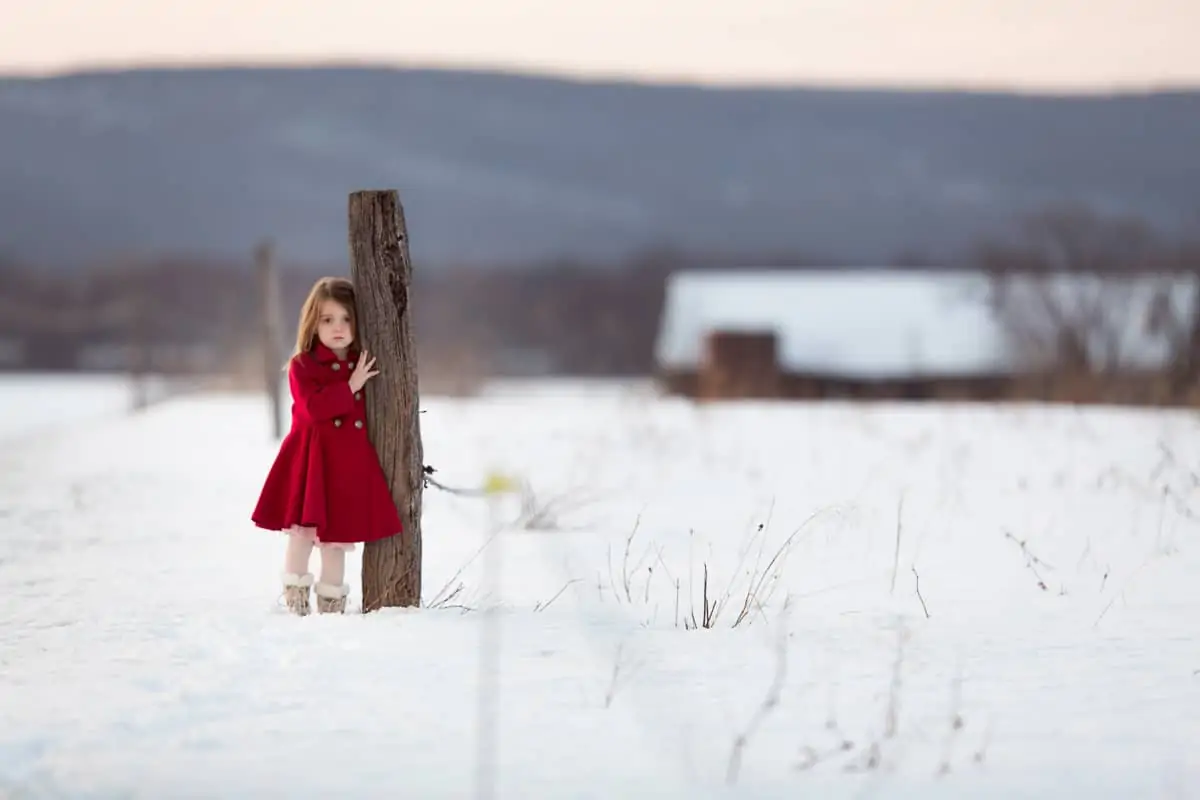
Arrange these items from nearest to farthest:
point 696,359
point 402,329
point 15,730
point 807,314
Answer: point 15,730
point 402,329
point 696,359
point 807,314

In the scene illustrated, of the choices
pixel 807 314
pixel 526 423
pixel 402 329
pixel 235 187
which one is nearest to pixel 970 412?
pixel 526 423

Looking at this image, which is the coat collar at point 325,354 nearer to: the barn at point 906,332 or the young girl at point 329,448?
the young girl at point 329,448

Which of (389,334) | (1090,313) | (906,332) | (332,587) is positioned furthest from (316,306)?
→ (1090,313)

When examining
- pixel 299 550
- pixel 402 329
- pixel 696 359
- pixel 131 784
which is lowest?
pixel 131 784

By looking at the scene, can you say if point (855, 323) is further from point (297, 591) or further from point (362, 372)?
point (362, 372)

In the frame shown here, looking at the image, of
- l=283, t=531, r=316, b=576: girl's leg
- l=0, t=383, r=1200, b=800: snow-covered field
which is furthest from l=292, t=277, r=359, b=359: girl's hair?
l=0, t=383, r=1200, b=800: snow-covered field

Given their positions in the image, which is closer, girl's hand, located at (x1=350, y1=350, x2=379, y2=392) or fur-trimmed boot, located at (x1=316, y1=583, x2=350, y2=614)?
girl's hand, located at (x1=350, y1=350, x2=379, y2=392)

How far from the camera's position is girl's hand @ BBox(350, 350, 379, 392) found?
5.27 meters

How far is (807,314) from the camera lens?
41312 millimetres

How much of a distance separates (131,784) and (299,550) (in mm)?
1938

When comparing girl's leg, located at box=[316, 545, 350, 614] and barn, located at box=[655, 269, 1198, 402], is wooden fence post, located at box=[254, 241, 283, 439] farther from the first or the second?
barn, located at box=[655, 269, 1198, 402]

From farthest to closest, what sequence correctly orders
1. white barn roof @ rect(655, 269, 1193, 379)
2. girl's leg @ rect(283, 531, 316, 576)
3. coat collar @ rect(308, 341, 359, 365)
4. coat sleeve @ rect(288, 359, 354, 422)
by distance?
white barn roof @ rect(655, 269, 1193, 379), girl's leg @ rect(283, 531, 316, 576), coat collar @ rect(308, 341, 359, 365), coat sleeve @ rect(288, 359, 354, 422)

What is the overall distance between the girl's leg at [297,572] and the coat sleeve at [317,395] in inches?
20.1

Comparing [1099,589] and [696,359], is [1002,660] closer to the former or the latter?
[1099,589]
